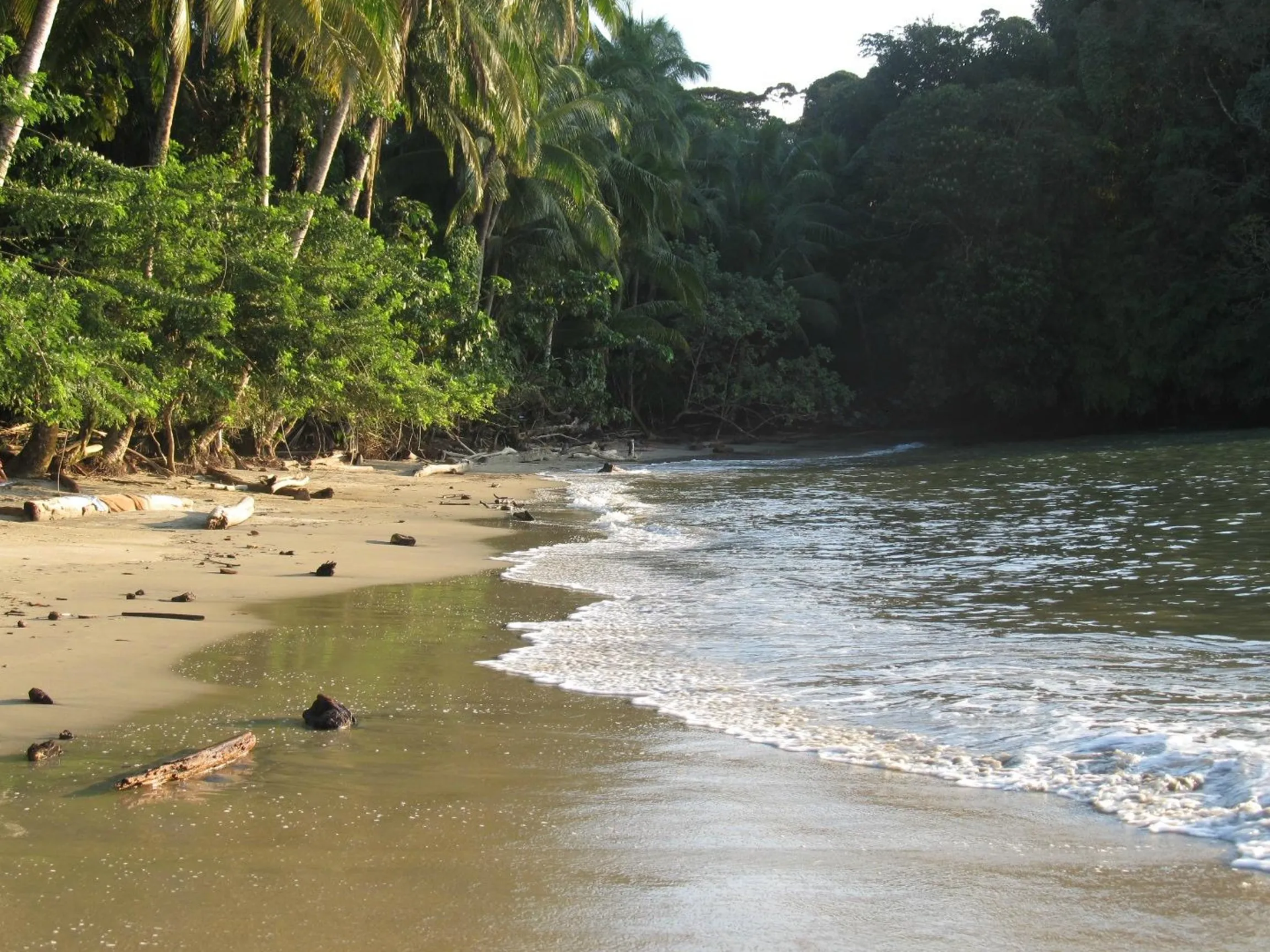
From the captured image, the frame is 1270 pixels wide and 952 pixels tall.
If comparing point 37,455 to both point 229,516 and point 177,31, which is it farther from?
point 177,31

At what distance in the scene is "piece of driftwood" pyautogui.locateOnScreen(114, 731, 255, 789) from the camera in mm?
4109

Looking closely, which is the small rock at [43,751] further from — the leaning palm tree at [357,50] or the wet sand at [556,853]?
the leaning palm tree at [357,50]

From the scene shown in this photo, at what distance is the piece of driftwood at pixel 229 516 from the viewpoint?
39.4ft

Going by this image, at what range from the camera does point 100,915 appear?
122 inches

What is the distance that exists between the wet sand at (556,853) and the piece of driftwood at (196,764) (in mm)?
82

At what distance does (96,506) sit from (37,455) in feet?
8.97

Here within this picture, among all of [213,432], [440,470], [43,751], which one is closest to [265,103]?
[213,432]

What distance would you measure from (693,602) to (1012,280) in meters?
30.6

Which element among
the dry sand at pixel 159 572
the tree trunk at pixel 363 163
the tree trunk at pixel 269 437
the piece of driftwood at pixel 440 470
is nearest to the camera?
the dry sand at pixel 159 572

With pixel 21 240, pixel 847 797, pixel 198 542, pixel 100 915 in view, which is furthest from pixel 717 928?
pixel 21 240

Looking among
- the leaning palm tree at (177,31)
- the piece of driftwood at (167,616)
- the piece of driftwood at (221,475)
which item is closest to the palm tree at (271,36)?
the leaning palm tree at (177,31)

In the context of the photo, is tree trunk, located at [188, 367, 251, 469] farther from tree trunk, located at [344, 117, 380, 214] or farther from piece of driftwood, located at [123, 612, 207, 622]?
piece of driftwood, located at [123, 612, 207, 622]

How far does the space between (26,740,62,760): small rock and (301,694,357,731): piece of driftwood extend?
943 mm

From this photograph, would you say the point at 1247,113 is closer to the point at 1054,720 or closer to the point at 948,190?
the point at 948,190
